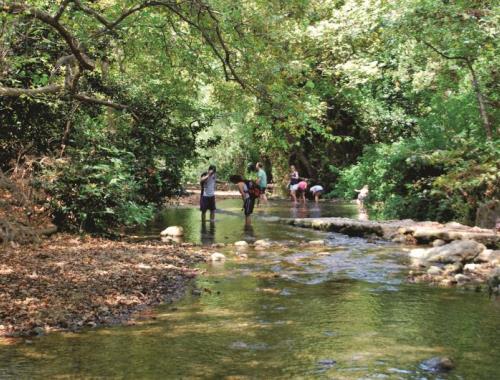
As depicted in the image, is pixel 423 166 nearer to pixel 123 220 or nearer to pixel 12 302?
pixel 123 220

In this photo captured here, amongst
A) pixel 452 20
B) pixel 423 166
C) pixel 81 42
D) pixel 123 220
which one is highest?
pixel 452 20

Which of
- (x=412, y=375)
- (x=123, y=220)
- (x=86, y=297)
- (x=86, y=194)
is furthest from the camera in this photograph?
(x=123, y=220)

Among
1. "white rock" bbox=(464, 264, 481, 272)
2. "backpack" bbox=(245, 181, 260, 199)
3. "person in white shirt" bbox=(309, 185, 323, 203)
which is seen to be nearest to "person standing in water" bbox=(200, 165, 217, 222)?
"backpack" bbox=(245, 181, 260, 199)

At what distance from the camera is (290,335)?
251 inches

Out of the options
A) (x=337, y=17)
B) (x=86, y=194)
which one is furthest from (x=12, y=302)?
(x=337, y=17)

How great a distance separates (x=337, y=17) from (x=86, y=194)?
16.5 meters

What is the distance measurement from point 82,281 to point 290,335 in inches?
135

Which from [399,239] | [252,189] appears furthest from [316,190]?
[399,239]

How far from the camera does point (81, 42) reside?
1313 centimetres

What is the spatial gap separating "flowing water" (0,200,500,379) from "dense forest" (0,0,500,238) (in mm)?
4718

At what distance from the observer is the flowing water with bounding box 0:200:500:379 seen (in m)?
5.24

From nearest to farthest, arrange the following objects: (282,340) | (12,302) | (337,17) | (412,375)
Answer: (412,375)
(282,340)
(12,302)
(337,17)

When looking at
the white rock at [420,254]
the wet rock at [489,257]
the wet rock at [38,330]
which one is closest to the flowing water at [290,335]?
the wet rock at [38,330]

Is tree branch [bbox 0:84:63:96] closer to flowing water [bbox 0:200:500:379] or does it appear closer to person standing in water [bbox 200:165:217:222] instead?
flowing water [bbox 0:200:500:379]
